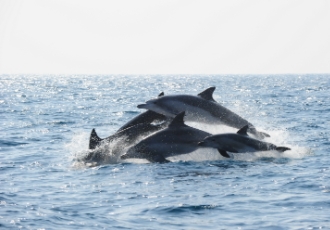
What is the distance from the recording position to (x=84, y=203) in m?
11.2

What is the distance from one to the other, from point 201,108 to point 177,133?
1467 mm

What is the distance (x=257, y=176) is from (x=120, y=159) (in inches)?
164

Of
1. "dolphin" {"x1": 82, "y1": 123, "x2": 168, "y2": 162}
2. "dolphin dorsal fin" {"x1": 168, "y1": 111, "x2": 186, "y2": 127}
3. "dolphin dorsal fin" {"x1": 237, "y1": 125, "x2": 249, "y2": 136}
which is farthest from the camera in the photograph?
"dolphin" {"x1": 82, "y1": 123, "x2": 168, "y2": 162}

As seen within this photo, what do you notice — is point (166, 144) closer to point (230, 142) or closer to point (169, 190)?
point (230, 142)

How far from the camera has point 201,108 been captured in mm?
16609

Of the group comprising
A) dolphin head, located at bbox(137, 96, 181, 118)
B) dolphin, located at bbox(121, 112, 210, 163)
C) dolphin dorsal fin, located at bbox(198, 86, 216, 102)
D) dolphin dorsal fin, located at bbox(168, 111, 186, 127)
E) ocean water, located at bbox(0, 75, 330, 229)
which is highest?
dolphin dorsal fin, located at bbox(198, 86, 216, 102)

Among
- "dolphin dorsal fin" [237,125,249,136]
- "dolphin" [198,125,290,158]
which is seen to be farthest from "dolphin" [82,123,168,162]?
"dolphin dorsal fin" [237,125,249,136]

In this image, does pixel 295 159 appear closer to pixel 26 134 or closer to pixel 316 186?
pixel 316 186

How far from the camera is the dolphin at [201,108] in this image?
647 inches

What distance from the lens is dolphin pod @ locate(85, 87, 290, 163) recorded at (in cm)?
1532

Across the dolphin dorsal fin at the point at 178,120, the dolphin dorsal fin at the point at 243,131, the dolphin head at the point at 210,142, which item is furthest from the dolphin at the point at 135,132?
the dolphin dorsal fin at the point at 243,131

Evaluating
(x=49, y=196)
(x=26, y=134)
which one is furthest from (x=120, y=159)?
(x=26, y=134)

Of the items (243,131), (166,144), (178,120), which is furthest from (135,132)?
(243,131)

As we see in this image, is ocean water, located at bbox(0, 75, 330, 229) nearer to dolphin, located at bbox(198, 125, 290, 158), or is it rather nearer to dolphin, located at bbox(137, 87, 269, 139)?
dolphin, located at bbox(198, 125, 290, 158)
